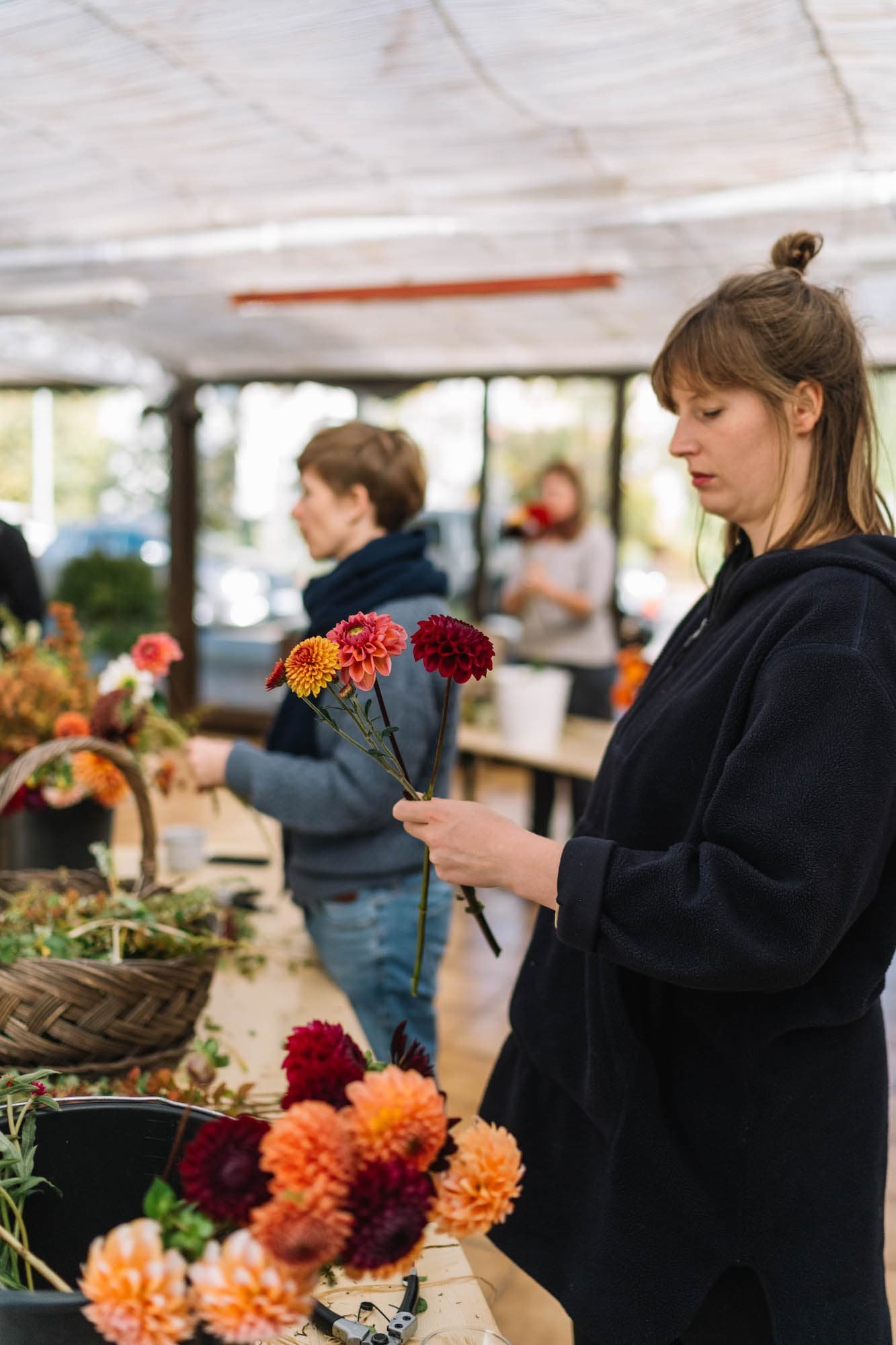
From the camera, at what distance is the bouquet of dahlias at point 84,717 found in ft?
5.92

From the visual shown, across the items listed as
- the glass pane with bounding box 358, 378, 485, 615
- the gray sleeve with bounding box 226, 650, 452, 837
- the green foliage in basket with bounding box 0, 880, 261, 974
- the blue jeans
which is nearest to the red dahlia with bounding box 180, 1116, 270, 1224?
the green foliage in basket with bounding box 0, 880, 261, 974

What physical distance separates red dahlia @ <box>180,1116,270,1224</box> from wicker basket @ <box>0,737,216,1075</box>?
642mm

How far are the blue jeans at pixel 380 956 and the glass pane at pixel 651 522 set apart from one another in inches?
223

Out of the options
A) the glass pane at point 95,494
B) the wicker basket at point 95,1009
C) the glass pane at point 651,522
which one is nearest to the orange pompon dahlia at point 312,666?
the wicker basket at point 95,1009

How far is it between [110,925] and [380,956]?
0.45 metres

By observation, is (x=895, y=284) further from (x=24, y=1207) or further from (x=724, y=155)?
(x=24, y=1207)

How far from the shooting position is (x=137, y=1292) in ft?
1.91

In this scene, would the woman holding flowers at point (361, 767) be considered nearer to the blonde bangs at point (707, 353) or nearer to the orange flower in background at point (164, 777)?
the orange flower in background at point (164, 777)

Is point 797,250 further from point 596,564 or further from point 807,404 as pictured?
point 596,564

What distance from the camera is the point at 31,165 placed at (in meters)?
3.38

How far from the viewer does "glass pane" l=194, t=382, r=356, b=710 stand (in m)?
8.36

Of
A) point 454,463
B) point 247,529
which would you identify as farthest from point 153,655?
point 247,529

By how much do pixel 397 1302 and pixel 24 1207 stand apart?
0.34 m

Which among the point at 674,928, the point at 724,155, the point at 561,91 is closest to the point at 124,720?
the point at 674,928
